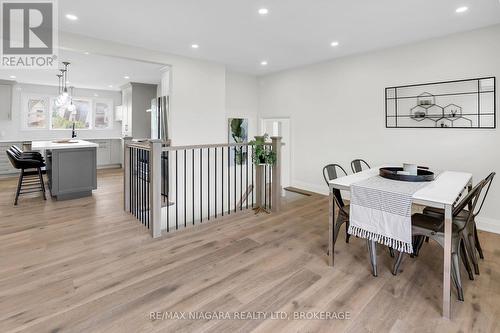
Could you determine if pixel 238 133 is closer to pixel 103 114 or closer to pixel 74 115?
pixel 103 114

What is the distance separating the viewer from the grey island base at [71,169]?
4938mm

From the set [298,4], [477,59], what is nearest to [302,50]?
[298,4]

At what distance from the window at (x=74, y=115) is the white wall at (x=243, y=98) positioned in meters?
5.09

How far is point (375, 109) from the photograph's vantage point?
472 centimetres

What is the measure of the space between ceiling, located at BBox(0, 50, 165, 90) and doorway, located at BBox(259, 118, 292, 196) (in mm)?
2847

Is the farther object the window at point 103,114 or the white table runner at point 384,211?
the window at point 103,114

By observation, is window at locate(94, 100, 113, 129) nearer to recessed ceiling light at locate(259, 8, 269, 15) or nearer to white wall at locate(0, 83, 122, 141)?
white wall at locate(0, 83, 122, 141)

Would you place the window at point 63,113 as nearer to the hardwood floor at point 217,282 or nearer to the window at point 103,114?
the window at point 103,114

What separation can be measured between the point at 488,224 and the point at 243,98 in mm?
5226

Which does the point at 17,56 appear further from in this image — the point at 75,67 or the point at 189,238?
the point at 189,238

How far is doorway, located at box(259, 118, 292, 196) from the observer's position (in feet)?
20.8

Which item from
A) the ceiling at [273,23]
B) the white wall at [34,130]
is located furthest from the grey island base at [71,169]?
the white wall at [34,130]

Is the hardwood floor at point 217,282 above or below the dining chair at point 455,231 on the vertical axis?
below

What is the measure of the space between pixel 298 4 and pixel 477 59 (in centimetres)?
265
